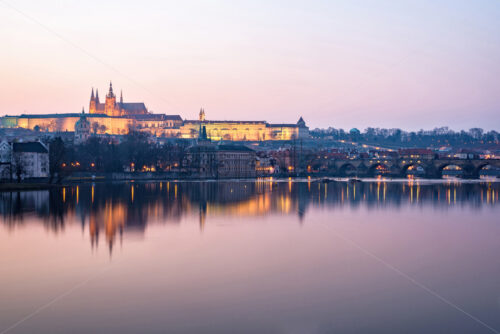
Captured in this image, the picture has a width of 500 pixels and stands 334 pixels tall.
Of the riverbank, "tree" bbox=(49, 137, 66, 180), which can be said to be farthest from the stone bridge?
the riverbank

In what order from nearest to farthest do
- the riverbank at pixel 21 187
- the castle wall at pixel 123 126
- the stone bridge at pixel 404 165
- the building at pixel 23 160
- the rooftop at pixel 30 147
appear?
the riverbank at pixel 21 187 → the building at pixel 23 160 → the rooftop at pixel 30 147 → the stone bridge at pixel 404 165 → the castle wall at pixel 123 126

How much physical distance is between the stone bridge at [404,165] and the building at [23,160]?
6011 cm

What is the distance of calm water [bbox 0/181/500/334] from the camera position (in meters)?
10.7

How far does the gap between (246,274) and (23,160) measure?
50.6m

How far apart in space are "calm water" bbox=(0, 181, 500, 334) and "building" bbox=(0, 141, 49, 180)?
3082 centimetres

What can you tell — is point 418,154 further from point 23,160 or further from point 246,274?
point 246,274

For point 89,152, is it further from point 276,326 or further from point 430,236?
point 276,326

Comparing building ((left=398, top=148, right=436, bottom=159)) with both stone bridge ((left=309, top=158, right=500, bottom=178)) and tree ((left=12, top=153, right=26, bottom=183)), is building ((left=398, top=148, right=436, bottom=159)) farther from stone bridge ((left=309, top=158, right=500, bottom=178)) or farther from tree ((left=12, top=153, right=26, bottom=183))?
tree ((left=12, top=153, right=26, bottom=183))

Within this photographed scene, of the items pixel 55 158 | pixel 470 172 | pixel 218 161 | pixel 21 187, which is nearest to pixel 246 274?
pixel 21 187

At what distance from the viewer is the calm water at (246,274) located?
10734 millimetres

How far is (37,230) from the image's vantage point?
2234 cm

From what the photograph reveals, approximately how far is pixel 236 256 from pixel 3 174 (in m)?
45.3

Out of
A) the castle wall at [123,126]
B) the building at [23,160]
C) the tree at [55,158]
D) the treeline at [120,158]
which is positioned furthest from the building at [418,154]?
the tree at [55,158]

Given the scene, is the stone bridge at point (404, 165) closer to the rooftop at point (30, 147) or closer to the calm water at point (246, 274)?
the rooftop at point (30, 147)
